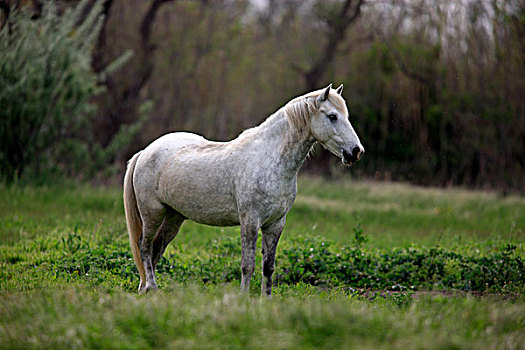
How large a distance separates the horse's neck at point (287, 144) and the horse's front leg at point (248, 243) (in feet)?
1.90

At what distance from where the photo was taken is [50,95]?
12953 mm

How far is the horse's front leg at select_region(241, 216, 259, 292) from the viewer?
5195mm

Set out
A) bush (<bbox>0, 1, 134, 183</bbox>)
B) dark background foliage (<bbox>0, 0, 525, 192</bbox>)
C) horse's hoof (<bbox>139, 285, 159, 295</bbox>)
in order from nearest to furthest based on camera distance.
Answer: horse's hoof (<bbox>139, 285, 159, 295</bbox>) → bush (<bbox>0, 1, 134, 183</bbox>) → dark background foliage (<bbox>0, 0, 525, 192</bbox>)

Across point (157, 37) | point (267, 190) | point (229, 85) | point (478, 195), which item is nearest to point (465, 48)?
point (478, 195)

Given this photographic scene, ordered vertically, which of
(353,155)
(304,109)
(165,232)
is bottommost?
(165,232)

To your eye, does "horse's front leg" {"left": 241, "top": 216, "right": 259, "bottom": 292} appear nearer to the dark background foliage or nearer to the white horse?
Result: the white horse

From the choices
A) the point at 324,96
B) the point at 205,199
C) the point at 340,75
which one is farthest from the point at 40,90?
the point at 340,75

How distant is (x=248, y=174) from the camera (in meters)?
5.28

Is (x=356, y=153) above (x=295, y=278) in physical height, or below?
above

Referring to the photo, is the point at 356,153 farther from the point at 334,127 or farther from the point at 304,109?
the point at 304,109

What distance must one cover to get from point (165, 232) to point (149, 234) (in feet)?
0.96

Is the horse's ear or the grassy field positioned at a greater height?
the horse's ear

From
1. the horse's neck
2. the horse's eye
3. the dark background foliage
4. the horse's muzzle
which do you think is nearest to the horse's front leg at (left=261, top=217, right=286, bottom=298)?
the horse's neck

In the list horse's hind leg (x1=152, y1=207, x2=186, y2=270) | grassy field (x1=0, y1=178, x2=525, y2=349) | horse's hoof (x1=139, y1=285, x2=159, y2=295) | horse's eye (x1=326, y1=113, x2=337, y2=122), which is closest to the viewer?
grassy field (x1=0, y1=178, x2=525, y2=349)
